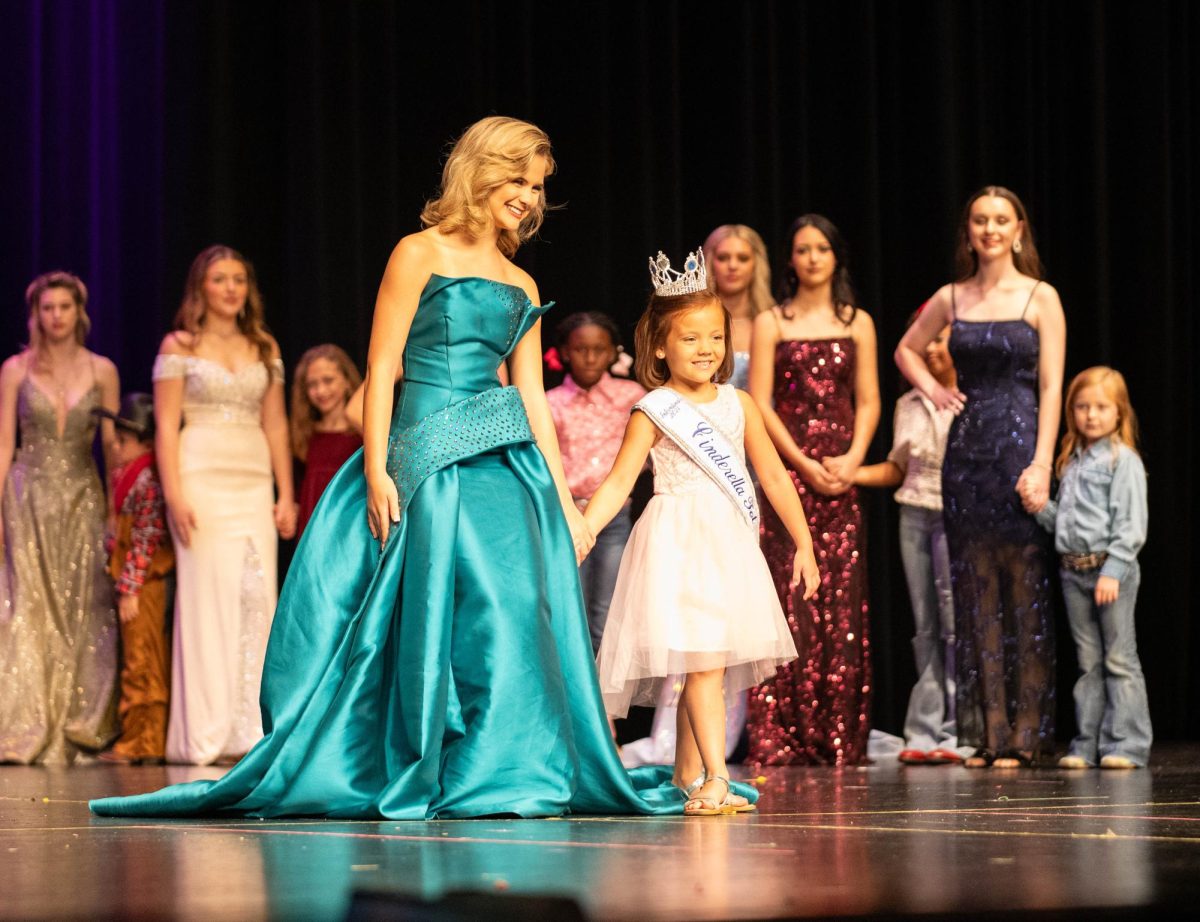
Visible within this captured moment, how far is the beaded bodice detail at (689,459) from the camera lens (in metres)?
3.74

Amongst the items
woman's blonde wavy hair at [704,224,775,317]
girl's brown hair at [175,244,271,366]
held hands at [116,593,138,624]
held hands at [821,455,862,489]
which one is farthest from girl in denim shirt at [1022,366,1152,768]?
held hands at [116,593,138,624]

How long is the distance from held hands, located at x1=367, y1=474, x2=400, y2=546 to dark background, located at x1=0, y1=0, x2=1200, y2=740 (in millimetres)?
3115

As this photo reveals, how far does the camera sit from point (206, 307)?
19.9ft

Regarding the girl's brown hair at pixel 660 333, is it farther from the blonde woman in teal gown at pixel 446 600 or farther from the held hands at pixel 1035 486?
the held hands at pixel 1035 486

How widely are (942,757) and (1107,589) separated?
784 mm

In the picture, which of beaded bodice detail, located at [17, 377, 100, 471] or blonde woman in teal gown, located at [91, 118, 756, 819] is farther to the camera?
beaded bodice detail, located at [17, 377, 100, 471]

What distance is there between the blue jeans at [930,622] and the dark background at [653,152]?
89 centimetres

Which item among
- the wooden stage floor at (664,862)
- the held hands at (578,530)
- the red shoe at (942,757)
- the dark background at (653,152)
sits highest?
the dark background at (653,152)

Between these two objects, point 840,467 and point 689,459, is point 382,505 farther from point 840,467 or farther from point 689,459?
point 840,467

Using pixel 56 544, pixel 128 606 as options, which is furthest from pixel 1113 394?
pixel 56 544

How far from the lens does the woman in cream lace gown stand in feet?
19.8

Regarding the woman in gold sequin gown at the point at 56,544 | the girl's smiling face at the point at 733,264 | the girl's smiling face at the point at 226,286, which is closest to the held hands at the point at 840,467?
the girl's smiling face at the point at 733,264

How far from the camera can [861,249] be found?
280 inches

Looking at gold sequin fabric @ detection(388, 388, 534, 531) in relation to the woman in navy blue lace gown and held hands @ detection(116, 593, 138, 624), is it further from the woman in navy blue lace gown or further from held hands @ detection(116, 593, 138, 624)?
held hands @ detection(116, 593, 138, 624)
